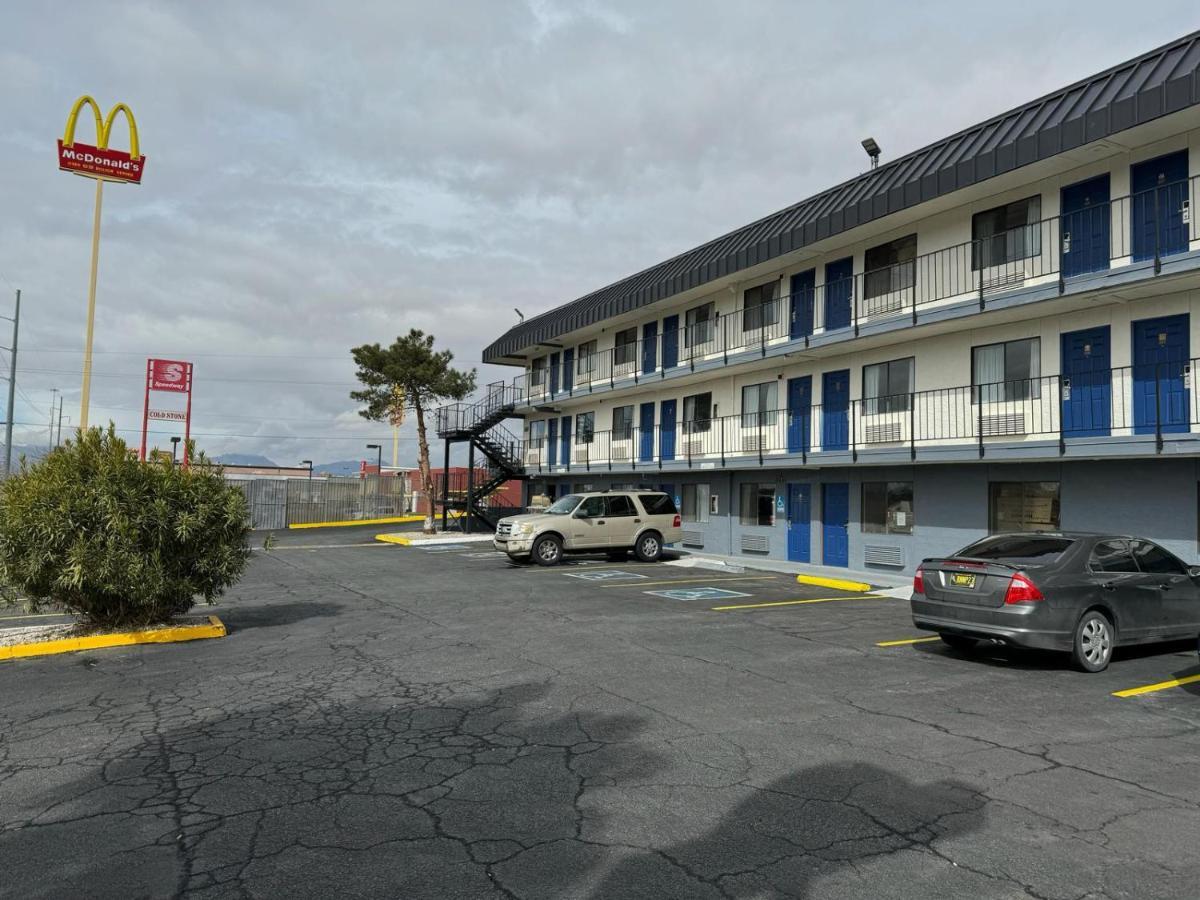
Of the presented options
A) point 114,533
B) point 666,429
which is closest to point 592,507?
point 666,429

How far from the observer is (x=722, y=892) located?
12.4ft

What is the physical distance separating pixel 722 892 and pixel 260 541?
107ft

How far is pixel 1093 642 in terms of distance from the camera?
8.79m

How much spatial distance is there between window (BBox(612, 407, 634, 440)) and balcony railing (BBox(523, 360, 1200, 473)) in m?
2.14

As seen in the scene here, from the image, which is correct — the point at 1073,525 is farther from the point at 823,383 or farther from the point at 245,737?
the point at 245,737

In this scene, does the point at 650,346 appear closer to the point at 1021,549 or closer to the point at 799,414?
the point at 799,414

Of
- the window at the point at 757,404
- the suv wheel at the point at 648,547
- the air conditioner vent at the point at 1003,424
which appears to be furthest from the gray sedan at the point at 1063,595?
the window at the point at 757,404

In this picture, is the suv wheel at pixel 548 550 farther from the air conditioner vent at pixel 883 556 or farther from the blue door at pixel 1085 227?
the blue door at pixel 1085 227

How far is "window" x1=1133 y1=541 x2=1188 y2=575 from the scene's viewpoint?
9.53 metres

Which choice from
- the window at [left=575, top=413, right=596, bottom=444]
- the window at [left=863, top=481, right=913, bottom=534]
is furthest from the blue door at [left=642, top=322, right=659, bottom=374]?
the window at [left=863, top=481, right=913, bottom=534]

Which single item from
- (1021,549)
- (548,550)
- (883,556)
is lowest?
(548,550)

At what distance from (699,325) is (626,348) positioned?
4.63 metres

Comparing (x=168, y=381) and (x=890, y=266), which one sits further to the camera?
(x=168, y=381)

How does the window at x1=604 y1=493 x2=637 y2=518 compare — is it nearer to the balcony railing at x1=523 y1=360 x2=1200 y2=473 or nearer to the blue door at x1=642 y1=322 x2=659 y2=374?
the balcony railing at x1=523 y1=360 x2=1200 y2=473
